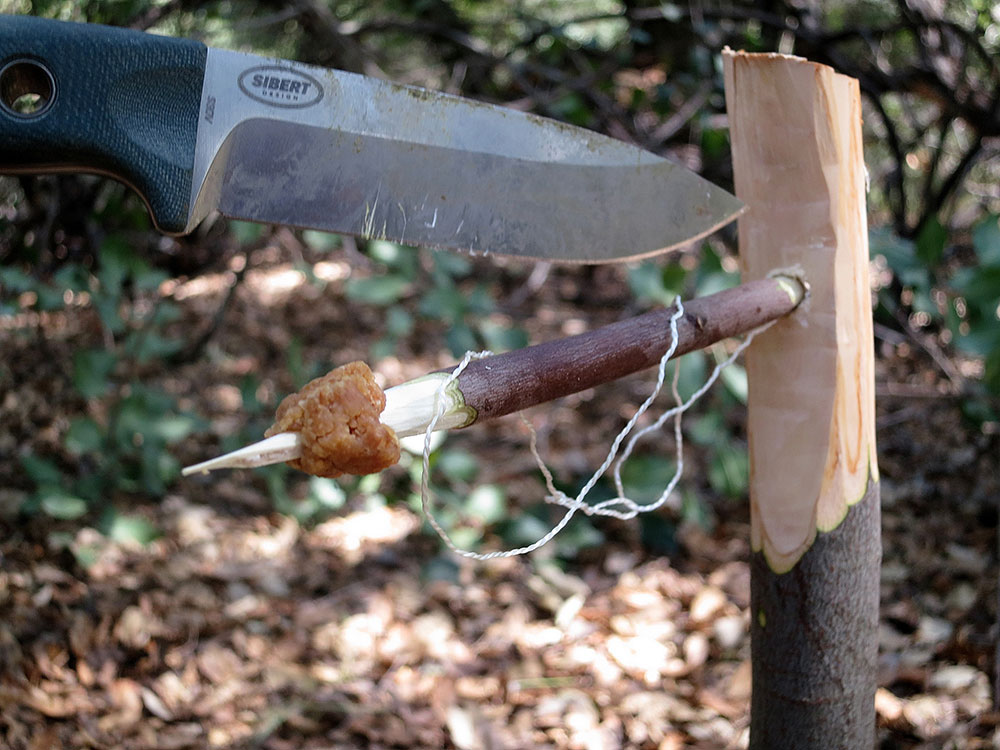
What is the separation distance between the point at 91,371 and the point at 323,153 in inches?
42.5

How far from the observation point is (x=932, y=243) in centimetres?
183

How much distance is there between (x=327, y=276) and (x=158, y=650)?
1.92 m

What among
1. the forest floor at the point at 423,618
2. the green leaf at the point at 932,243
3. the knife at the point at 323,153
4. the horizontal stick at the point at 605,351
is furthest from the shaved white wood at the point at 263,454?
the green leaf at the point at 932,243

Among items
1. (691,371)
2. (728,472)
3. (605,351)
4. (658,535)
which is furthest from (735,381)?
(605,351)

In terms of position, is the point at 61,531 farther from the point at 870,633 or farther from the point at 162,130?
the point at 870,633

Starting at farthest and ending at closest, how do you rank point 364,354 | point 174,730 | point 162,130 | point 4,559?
point 364,354, point 4,559, point 174,730, point 162,130

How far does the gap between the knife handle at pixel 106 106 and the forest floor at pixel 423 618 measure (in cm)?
91

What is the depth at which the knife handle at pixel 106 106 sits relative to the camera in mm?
847

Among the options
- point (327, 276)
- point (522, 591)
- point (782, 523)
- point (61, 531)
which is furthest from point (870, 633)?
point (327, 276)

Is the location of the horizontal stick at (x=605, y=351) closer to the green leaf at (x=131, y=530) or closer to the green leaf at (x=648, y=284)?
the green leaf at (x=648, y=284)

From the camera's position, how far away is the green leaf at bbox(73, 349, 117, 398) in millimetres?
1730

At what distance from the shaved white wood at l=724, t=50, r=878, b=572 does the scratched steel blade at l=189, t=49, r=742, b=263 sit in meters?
0.07

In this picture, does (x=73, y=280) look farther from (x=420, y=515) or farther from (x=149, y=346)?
(x=420, y=515)

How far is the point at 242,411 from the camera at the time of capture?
93.1 inches
